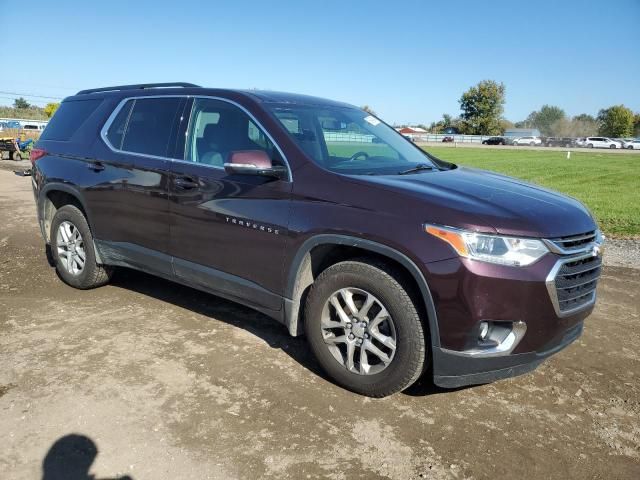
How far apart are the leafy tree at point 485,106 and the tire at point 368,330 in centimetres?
8634

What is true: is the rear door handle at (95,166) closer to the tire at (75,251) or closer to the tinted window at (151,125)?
the tinted window at (151,125)

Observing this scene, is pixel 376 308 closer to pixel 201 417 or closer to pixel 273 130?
pixel 201 417

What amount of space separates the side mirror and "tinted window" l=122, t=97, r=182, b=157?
104 centimetres

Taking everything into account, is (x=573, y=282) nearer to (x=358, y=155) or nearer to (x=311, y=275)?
(x=311, y=275)

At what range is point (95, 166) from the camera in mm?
4711

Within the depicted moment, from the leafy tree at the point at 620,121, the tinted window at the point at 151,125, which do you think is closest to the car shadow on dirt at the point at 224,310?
the tinted window at the point at 151,125

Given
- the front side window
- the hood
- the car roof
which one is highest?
the car roof

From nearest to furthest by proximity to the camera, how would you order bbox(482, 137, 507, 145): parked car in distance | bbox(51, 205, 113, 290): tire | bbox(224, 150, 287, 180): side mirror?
bbox(224, 150, 287, 180): side mirror < bbox(51, 205, 113, 290): tire < bbox(482, 137, 507, 145): parked car in distance

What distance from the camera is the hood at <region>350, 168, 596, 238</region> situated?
9.32 feet

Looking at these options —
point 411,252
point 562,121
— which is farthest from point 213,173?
point 562,121

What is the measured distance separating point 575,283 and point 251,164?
6.80 ft

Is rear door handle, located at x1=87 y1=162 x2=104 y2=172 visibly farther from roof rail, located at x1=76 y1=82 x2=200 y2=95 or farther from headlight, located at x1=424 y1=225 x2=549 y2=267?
headlight, located at x1=424 y1=225 x2=549 y2=267

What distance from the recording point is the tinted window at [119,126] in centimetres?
462

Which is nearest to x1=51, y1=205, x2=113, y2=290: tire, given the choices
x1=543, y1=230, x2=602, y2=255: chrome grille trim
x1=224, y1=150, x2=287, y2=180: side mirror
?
x1=224, y1=150, x2=287, y2=180: side mirror
